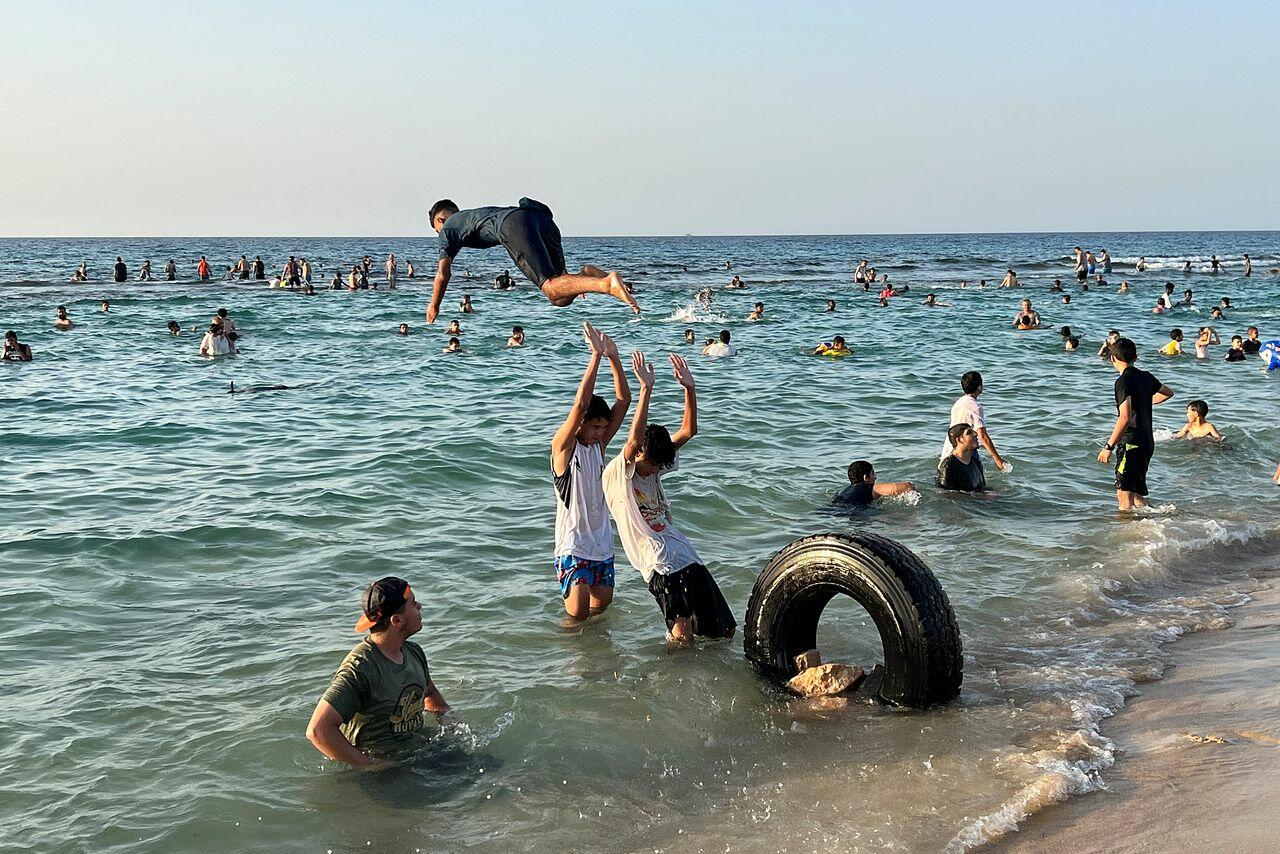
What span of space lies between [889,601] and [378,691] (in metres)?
2.82

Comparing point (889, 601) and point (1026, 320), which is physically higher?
point (1026, 320)

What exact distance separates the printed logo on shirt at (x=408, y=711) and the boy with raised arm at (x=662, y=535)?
190 cm

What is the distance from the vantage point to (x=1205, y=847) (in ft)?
15.1

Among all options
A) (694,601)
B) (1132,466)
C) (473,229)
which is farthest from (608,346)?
(1132,466)

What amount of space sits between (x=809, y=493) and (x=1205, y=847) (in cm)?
819

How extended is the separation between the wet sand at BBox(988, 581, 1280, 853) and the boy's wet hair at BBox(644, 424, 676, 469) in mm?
2999

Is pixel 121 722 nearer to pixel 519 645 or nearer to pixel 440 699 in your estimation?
pixel 440 699

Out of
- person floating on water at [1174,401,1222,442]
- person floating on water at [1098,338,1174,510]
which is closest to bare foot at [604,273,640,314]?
person floating on water at [1098,338,1174,510]

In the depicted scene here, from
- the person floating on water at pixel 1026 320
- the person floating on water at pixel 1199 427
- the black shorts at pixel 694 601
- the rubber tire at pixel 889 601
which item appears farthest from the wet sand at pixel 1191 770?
the person floating on water at pixel 1026 320

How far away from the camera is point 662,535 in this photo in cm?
748

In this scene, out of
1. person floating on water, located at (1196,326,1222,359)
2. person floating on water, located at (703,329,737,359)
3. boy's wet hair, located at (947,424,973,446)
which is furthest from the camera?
person floating on water, located at (703,329,737,359)

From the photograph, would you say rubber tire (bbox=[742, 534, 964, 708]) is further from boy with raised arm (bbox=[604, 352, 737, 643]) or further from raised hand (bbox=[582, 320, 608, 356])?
raised hand (bbox=[582, 320, 608, 356])

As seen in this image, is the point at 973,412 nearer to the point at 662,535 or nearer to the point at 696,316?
the point at 662,535

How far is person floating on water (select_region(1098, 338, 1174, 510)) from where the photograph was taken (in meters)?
11.1
